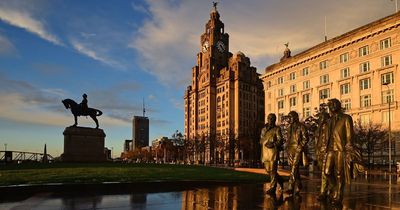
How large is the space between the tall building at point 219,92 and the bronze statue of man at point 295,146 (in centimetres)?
11122

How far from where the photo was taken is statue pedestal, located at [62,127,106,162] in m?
38.3

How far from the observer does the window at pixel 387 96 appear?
6168cm

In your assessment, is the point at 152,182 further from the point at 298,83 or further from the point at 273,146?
the point at 298,83

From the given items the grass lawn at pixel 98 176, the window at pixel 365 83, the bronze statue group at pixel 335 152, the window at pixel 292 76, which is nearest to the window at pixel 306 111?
the window at pixel 292 76

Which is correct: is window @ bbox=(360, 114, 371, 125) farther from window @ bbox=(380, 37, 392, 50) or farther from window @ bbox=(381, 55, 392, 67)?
window @ bbox=(380, 37, 392, 50)

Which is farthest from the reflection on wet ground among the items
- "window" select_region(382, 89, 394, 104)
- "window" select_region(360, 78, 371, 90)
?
"window" select_region(360, 78, 371, 90)

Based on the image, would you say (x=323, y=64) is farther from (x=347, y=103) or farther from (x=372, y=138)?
(x=372, y=138)

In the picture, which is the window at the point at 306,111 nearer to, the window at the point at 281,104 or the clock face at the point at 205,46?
the window at the point at 281,104

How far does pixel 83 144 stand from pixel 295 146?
30513mm

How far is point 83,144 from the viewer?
128ft

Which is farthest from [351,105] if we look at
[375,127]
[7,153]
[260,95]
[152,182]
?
[260,95]

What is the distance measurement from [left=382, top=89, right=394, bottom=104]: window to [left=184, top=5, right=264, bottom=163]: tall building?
66.3 meters

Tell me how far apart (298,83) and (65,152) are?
188ft

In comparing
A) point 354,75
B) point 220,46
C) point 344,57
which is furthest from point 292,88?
point 220,46
